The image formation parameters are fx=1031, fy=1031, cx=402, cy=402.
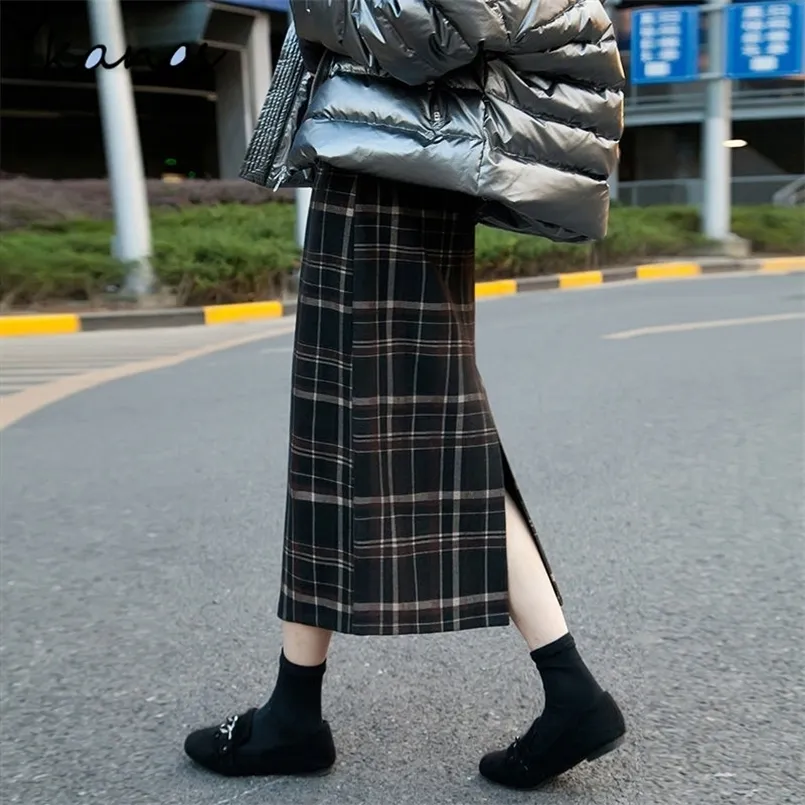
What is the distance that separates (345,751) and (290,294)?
398 inches

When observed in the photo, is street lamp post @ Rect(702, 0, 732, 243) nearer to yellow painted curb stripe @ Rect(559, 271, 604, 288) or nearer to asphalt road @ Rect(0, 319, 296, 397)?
yellow painted curb stripe @ Rect(559, 271, 604, 288)

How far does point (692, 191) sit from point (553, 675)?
850 inches

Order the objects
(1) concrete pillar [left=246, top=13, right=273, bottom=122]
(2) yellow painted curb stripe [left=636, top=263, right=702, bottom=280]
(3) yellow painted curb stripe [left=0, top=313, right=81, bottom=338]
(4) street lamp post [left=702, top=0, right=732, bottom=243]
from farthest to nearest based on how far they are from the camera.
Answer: (1) concrete pillar [left=246, top=13, right=273, bottom=122], (4) street lamp post [left=702, top=0, right=732, bottom=243], (2) yellow painted curb stripe [left=636, top=263, right=702, bottom=280], (3) yellow painted curb stripe [left=0, top=313, right=81, bottom=338]

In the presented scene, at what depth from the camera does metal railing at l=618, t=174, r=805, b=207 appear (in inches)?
873

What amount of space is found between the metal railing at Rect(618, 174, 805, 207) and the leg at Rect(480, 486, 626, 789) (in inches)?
839

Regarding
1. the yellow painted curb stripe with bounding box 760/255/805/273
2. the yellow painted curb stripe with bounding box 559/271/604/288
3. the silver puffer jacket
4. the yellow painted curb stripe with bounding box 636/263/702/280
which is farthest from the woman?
the yellow painted curb stripe with bounding box 760/255/805/273

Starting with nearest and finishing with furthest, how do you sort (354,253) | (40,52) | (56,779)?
(354,253) < (56,779) < (40,52)

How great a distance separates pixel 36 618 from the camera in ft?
9.11

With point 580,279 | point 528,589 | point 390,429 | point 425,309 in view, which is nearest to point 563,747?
point 528,589

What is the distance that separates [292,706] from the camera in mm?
1856

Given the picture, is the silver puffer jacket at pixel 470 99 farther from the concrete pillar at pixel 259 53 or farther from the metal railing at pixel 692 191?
the metal railing at pixel 692 191

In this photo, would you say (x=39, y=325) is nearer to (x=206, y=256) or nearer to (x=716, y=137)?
(x=206, y=256)

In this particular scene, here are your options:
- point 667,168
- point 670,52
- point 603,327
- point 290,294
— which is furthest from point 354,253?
point 667,168

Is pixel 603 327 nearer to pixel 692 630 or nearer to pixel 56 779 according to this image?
pixel 692 630
